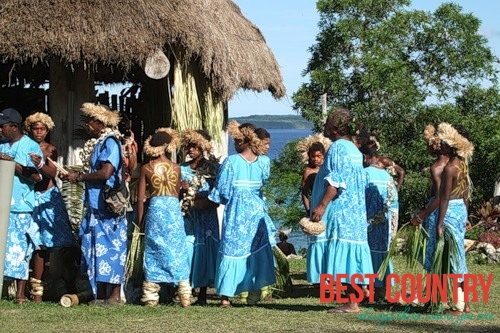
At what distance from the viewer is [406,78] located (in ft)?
62.6

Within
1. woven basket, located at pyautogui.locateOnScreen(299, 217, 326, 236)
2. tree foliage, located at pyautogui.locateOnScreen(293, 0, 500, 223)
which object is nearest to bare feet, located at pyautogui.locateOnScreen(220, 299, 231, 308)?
woven basket, located at pyautogui.locateOnScreen(299, 217, 326, 236)

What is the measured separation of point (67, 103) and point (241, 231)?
113 inches

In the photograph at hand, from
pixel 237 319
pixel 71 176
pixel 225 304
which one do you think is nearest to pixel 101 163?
pixel 71 176

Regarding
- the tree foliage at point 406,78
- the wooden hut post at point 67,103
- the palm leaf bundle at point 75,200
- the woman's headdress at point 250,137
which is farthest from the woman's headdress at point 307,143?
the tree foliage at point 406,78

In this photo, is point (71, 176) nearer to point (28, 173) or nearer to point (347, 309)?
point (28, 173)

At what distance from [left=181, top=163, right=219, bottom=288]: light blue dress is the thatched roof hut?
1379 mm

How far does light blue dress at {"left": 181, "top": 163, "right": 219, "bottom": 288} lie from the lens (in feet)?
31.8

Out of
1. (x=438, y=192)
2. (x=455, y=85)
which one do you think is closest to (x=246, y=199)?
(x=438, y=192)

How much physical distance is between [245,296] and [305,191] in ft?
4.20

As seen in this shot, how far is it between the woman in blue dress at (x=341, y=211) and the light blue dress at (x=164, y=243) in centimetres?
128

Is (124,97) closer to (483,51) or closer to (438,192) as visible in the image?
(438,192)

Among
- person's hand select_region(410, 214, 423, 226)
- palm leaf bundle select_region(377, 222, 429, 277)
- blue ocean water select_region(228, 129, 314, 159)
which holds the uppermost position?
blue ocean water select_region(228, 129, 314, 159)

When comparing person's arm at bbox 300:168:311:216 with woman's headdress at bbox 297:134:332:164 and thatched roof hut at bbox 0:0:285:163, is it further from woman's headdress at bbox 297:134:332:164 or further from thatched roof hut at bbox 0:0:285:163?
thatched roof hut at bbox 0:0:285:163

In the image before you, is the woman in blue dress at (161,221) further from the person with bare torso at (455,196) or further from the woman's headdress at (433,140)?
the person with bare torso at (455,196)
